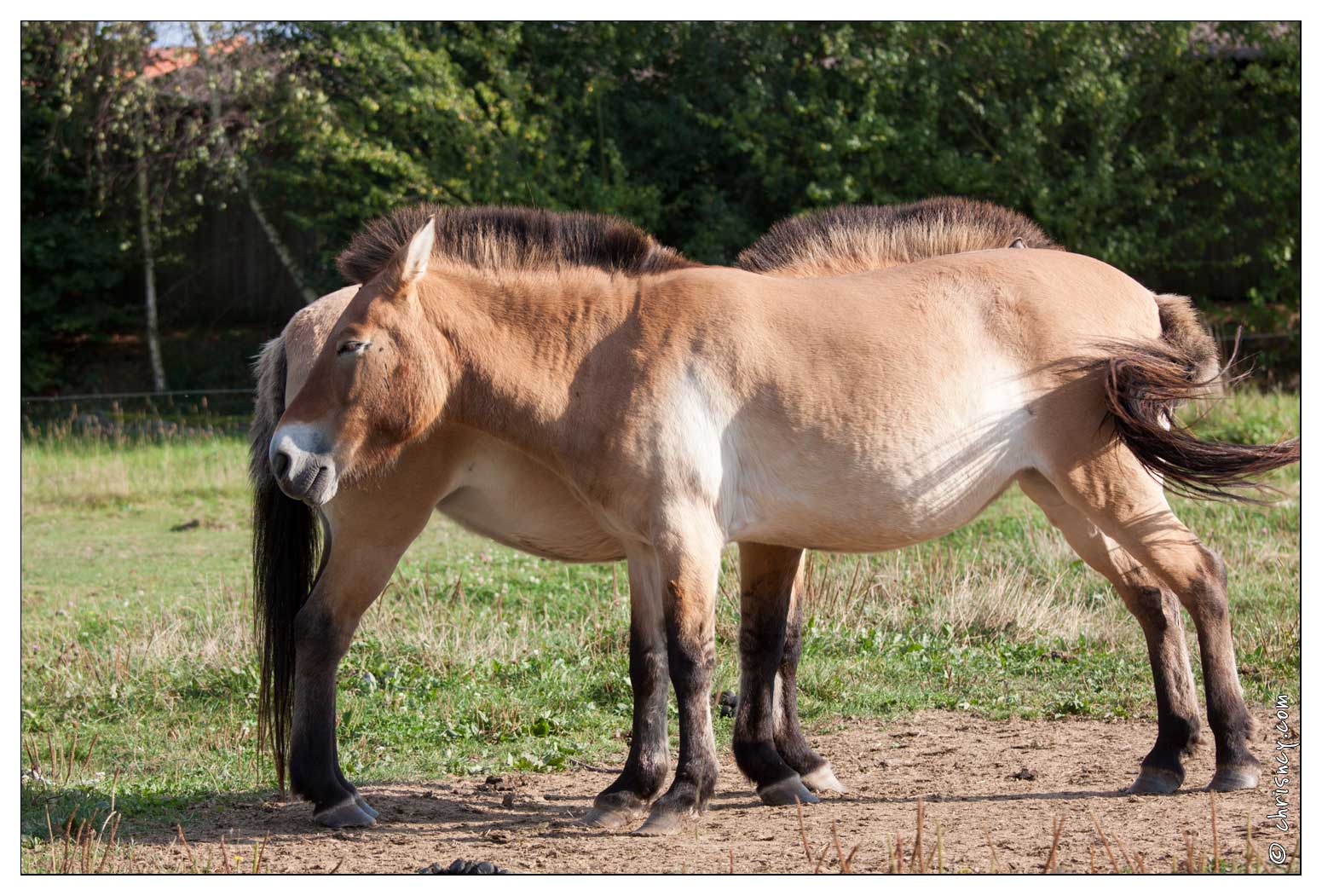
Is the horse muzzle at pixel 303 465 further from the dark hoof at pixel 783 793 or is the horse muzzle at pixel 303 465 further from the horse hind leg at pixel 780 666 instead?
the dark hoof at pixel 783 793

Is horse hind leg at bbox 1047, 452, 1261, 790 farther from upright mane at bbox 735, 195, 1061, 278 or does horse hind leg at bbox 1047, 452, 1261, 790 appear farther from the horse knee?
the horse knee

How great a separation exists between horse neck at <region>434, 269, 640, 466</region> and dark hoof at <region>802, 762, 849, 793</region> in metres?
1.74

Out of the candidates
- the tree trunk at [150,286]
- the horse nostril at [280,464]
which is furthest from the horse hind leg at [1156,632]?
the tree trunk at [150,286]

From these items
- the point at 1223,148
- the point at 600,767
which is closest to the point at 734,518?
the point at 600,767

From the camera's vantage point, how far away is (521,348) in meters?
4.65

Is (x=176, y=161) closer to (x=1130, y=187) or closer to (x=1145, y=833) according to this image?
(x=1130, y=187)

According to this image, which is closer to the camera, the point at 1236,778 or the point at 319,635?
the point at 1236,778

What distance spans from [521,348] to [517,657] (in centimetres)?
284

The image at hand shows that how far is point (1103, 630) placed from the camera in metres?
7.31

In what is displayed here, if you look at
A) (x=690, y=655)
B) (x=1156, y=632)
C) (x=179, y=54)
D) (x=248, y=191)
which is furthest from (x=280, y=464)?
(x=248, y=191)

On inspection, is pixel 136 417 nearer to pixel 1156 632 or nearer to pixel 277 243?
pixel 277 243

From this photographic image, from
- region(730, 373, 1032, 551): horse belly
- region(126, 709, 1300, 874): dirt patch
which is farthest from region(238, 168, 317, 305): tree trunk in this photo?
region(730, 373, 1032, 551): horse belly

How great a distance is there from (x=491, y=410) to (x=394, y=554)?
901 millimetres

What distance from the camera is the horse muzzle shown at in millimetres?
4375
